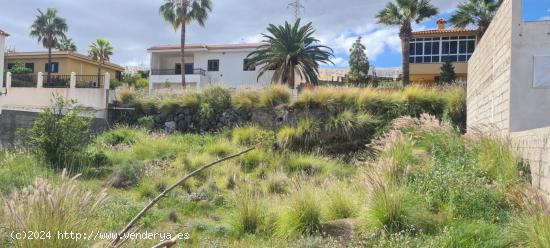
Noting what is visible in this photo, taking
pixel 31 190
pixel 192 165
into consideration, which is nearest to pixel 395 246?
pixel 31 190

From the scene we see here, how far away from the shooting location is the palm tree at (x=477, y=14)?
34000mm

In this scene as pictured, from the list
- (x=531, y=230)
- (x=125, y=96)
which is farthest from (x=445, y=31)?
(x=531, y=230)

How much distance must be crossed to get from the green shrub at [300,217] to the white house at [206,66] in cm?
3405

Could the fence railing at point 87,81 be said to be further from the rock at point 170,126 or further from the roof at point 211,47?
the roof at point 211,47

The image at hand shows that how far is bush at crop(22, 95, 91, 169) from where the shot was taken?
12555 millimetres

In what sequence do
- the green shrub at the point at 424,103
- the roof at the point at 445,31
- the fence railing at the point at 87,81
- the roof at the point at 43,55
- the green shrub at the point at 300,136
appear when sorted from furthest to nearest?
1. the roof at the point at 43,55
2. the roof at the point at 445,31
3. the fence railing at the point at 87,81
4. the green shrub at the point at 424,103
5. the green shrub at the point at 300,136

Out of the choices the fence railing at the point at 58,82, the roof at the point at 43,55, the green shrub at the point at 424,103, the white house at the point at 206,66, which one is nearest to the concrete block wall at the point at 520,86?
the green shrub at the point at 424,103

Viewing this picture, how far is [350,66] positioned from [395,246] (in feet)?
125

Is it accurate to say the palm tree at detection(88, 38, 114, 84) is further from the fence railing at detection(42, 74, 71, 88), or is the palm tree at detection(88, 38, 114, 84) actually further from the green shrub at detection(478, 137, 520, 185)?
the green shrub at detection(478, 137, 520, 185)

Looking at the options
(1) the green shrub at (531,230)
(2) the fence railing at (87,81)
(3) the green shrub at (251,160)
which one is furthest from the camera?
(2) the fence railing at (87,81)

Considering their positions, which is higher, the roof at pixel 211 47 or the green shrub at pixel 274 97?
the roof at pixel 211 47

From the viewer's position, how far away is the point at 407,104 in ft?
61.6

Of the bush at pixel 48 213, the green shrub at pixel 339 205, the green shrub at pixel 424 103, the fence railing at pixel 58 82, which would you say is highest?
the fence railing at pixel 58 82

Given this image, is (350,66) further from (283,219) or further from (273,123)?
(283,219)
